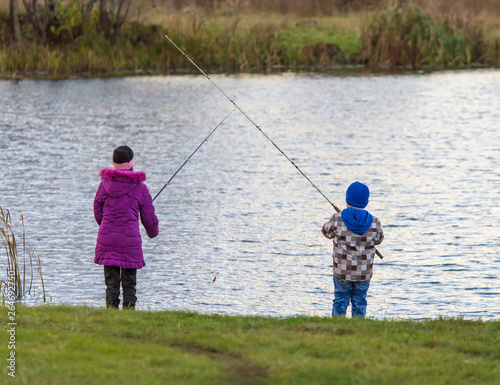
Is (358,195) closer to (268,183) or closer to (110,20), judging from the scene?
(268,183)

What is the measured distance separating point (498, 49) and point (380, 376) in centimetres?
3731

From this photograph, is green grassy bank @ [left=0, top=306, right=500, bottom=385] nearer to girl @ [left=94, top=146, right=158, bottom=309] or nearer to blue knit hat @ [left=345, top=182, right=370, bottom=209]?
girl @ [left=94, top=146, right=158, bottom=309]

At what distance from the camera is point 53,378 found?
5.81 meters

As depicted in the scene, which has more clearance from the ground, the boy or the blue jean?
the boy

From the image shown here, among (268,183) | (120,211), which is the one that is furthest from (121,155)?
(268,183)

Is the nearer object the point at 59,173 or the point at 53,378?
the point at 53,378

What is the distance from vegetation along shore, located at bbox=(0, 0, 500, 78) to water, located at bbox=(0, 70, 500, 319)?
1991 mm

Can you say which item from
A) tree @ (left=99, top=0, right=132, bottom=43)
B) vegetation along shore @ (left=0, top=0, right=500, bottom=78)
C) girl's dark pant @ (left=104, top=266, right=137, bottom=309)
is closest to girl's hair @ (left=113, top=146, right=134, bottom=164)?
girl's dark pant @ (left=104, top=266, right=137, bottom=309)

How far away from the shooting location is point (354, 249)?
8.34 metres

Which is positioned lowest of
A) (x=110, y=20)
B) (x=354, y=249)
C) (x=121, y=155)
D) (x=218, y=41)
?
(x=218, y=41)

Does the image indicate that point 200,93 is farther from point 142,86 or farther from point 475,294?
point 475,294

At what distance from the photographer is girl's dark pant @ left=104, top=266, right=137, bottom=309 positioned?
8500 mm

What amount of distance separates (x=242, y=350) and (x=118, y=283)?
7.94ft

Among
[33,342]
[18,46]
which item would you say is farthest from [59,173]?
[18,46]
